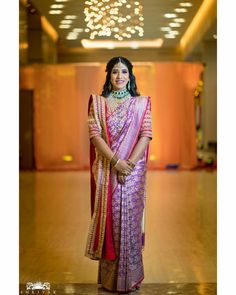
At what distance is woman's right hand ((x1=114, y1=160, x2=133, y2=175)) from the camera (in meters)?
3.73

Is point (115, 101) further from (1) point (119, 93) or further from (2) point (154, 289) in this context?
(2) point (154, 289)

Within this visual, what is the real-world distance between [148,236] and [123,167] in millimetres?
2183

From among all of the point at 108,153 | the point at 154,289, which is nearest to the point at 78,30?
the point at 108,153

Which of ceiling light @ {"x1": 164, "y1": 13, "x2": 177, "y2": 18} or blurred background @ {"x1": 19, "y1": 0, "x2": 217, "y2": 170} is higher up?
ceiling light @ {"x1": 164, "y1": 13, "x2": 177, "y2": 18}

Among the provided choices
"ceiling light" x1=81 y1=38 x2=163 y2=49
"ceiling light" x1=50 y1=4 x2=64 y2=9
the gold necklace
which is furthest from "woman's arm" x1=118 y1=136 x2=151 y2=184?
"ceiling light" x1=50 y1=4 x2=64 y2=9

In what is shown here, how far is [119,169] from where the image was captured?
3742 mm

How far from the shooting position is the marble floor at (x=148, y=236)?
424 centimetres

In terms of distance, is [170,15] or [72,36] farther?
[72,36]

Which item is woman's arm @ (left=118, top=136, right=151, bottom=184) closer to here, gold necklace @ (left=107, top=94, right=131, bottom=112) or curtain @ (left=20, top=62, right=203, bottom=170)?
gold necklace @ (left=107, top=94, right=131, bottom=112)

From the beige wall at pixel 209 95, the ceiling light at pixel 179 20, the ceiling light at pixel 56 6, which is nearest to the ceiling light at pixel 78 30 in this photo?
the ceiling light at pixel 56 6

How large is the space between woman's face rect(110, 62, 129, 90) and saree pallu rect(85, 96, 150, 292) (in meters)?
0.11

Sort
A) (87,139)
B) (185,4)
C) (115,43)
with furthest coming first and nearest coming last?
(87,139) < (115,43) < (185,4)

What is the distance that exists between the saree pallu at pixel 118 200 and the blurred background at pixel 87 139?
1.01 feet

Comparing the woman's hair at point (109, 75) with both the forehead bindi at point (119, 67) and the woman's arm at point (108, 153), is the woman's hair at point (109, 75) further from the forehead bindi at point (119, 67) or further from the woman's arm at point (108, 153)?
the woman's arm at point (108, 153)
